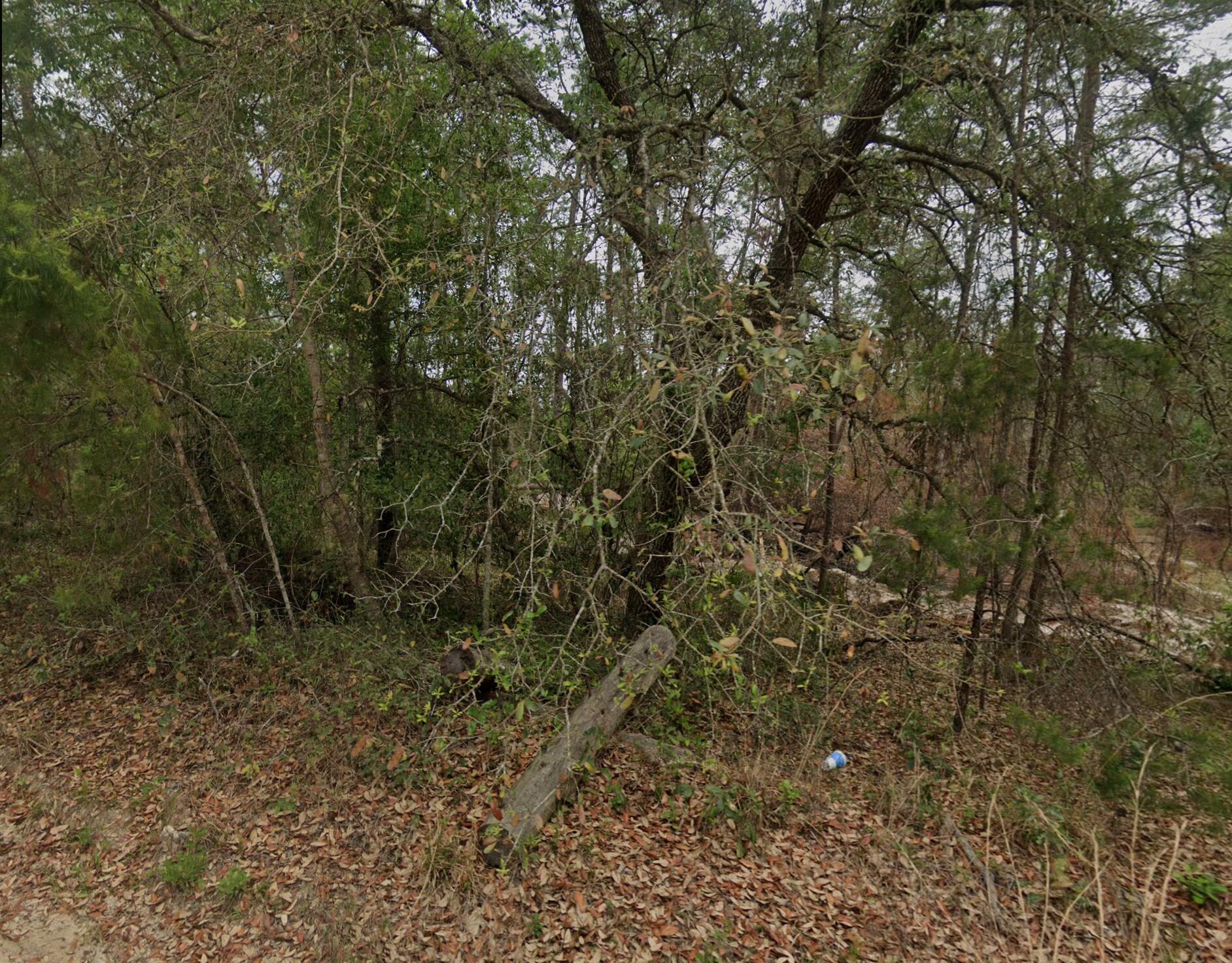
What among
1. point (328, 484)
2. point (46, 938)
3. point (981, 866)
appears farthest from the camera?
point (328, 484)

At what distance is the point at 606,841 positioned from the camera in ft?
13.2

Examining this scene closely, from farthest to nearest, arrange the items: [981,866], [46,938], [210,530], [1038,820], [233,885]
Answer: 1. [210,530]
2. [1038,820]
3. [981,866]
4. [233,885]
5. [46,938]

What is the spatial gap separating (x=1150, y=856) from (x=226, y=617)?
7.48 meters

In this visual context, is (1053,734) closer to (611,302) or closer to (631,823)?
(631,823)

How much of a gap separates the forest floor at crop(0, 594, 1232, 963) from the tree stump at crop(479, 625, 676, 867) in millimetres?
132

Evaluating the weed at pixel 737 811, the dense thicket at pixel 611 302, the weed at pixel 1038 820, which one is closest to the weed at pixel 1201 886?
the weed at pixel 1038 820

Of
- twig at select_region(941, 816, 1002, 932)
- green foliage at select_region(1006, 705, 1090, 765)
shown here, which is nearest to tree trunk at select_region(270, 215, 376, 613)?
twig at select_region(941, 816, 1002, 932)

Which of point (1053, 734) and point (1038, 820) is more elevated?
point (1053, 734)

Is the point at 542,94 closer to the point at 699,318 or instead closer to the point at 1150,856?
the point at 699,318

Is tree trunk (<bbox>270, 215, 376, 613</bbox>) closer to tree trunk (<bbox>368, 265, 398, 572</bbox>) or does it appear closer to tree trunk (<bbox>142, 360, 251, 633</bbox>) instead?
tree trunk (<bbox>368, 265, 398, 572</bbox>)

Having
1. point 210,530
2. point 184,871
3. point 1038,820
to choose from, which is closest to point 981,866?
point 1038,820

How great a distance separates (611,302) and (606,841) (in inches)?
138

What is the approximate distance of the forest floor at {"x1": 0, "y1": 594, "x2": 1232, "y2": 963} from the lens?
3.45 meters

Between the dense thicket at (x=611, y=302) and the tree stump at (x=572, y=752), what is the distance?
1.50ft
